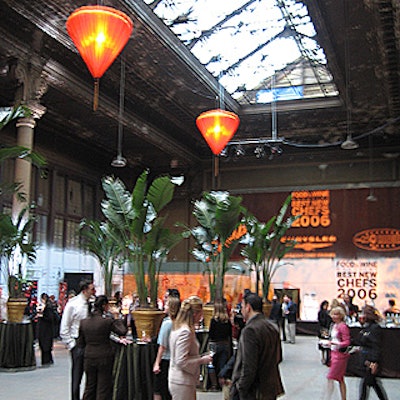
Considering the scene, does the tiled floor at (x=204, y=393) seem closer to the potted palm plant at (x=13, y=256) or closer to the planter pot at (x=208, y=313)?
the potted palm plant at (x=13, y=256)

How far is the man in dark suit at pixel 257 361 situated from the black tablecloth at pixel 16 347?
21.3ft

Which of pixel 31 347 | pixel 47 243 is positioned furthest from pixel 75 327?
pixel 47 243

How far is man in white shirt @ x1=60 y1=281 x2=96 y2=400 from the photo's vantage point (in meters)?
5.93

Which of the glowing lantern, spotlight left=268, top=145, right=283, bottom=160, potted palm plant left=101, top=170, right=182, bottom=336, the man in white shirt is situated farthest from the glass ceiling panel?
the man in white shirt

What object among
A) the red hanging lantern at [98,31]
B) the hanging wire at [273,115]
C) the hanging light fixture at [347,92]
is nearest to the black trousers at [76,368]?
the red hanging lantern at [98,31]

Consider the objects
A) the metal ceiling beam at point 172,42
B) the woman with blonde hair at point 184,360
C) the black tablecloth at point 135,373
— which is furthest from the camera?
the metal ceiling beam at point 172,42

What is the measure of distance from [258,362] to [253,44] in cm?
1079

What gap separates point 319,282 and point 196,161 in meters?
6.03

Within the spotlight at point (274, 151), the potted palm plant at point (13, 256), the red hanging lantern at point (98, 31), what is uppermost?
the spotlight at point (274, 151)

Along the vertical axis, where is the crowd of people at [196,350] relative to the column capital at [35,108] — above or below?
below

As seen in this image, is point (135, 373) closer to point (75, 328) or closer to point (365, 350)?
point (75, 328)

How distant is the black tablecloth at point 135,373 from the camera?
239 inches

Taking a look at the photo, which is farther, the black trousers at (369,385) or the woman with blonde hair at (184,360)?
the black trousers at (369,385)

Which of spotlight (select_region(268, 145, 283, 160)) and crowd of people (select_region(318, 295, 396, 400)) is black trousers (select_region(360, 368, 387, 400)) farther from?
spotlight (select_region(268, 145, 283, 160))
